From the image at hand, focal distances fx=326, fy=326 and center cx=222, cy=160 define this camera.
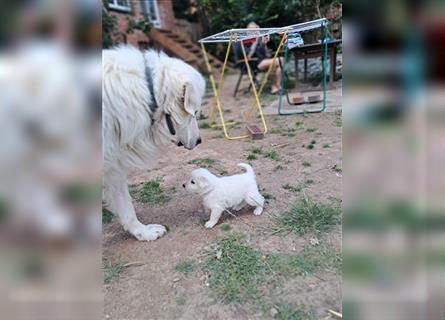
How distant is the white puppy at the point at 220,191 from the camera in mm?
2783

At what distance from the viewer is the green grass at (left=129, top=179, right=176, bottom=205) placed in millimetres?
3467

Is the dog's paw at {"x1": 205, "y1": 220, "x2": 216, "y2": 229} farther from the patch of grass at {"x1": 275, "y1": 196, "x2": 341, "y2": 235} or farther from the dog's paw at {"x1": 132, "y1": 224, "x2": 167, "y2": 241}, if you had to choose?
the patch of grass at {"x1": 275, "y1": 196, "x2": 341, "y2": 235}

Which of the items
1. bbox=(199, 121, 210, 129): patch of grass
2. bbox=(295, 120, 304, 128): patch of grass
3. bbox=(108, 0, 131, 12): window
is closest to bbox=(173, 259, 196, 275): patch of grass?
bbox=(295, 120, 304, 128): patch of grass

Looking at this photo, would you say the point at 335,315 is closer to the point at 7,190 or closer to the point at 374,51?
the point at 374,51

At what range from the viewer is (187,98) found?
7.72 feet

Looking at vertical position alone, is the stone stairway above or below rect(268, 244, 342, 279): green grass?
above

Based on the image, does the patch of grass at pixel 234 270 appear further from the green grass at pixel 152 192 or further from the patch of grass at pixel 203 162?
the patch of grass at pixel 203 162

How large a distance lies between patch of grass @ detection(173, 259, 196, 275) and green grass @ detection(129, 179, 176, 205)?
111 cm

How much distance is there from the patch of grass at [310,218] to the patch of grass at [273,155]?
1.48 metres

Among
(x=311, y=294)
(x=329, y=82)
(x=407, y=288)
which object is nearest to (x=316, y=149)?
(x=311, y=294)

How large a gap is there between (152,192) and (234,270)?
1.70m

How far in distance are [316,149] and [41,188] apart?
411 cm

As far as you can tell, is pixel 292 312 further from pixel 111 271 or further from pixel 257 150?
pixel 257 150

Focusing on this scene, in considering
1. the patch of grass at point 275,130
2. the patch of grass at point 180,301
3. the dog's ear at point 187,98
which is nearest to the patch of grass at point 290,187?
the dog's ear at point 187,98
